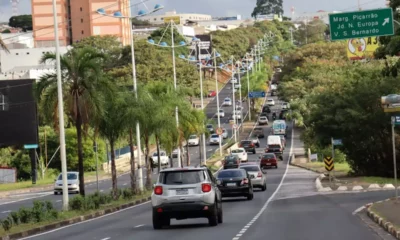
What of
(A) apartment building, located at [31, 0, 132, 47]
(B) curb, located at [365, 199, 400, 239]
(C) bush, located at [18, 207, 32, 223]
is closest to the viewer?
(B) curb, located at [365, 199, 400, 239]

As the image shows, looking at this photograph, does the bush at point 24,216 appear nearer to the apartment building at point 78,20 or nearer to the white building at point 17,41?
the white building at point 17,41

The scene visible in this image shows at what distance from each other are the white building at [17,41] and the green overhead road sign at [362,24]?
131797 mm

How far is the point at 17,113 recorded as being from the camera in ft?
259

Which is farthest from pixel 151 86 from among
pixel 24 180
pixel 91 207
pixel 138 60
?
pixel 138 60

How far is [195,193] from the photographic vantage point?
26469 mm

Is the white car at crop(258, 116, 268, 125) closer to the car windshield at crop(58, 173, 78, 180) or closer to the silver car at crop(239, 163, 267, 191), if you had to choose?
the car windshield at crop(58, 173, 78, 180)

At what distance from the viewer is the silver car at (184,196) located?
26.3m

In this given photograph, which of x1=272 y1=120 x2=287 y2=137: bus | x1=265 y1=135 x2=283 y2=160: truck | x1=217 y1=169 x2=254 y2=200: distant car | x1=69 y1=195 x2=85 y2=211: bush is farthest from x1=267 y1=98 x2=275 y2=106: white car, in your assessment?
x1=69 y1=195 x2=85 y2=211: bush

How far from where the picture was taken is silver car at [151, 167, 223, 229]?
26344 mm

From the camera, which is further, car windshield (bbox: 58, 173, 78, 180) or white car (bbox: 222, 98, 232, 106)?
white car (bbox: 222, 98, 232, 106)

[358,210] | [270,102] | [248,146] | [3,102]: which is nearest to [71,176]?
[3,102]

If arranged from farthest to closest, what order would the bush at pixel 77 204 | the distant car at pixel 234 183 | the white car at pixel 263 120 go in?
the white car at pixel 263 120, the distant car at pixel 234 183, the bush at pixel 77 204

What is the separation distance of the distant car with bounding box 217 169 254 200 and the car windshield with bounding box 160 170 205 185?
13877mm

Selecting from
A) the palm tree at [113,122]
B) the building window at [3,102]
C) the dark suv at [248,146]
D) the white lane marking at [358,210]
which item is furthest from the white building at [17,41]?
the white lane marking at [358,210]
